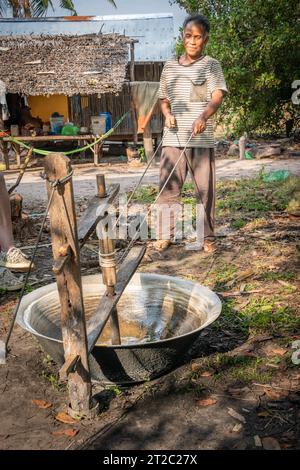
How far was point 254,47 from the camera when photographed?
1159 centimetres

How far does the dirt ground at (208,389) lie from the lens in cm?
245

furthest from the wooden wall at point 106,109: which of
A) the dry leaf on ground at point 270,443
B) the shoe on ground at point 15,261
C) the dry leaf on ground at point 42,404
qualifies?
the dry leaf on ground at point 270,443

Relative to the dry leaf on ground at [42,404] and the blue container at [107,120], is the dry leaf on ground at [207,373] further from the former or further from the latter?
the blue container at [107,120]

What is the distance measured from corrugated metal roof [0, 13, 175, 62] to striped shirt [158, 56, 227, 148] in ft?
50.5

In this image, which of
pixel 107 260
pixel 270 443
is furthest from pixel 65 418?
pixel 270 443

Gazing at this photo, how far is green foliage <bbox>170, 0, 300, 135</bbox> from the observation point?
1125 cm

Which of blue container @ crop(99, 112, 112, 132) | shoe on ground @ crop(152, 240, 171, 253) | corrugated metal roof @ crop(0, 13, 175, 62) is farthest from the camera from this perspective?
corrugated metal roof @ crop(0, 13, 175, 62)

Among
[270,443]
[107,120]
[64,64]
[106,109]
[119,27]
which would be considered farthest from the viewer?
[119,27]

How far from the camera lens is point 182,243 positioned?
570 centimetres

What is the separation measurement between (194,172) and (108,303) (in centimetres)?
255

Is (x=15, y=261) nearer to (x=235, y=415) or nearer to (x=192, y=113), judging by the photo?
(x=192, y=113)

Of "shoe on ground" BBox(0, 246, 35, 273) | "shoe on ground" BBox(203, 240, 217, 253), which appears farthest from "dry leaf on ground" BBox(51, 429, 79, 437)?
"shoe on ground" BBox(203, 240, 217, 253)

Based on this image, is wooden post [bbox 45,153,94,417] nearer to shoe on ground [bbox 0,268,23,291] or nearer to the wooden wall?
shoe on ground [bbox 0,268,23,291]
